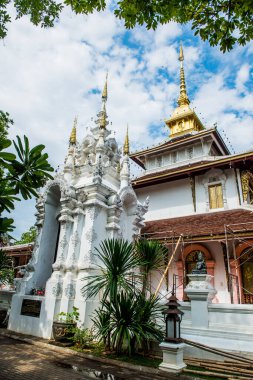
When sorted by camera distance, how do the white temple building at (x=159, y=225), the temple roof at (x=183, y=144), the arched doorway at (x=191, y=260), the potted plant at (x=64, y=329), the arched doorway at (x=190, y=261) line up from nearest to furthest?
the potted plant at (x=64, y=329), the white temple building at (x=159, y=225), the arched doorway at (x=190, y=261), the arched doorway at (x=191, y=260), the temple roof at (x=183, y=144)

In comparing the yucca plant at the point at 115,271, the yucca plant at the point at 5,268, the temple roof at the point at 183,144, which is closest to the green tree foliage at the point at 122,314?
the yucca plant at the point at 115,271

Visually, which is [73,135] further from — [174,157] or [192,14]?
[192,14]

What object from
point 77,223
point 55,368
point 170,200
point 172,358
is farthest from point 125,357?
point 170,200

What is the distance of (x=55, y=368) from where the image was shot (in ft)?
18.2

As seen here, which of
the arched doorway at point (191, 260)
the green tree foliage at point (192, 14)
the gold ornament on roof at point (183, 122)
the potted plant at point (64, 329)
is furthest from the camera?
the gold ornament on roof at point (183, 122)

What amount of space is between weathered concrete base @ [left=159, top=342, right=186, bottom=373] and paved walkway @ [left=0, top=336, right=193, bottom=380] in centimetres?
19

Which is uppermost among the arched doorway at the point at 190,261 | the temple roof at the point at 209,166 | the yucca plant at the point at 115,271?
the temple roof at the point at 209,166

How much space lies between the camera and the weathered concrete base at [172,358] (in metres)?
5.56

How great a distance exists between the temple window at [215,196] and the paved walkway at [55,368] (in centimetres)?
996

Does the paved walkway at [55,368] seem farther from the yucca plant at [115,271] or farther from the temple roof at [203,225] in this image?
the temple roof at [203,225]

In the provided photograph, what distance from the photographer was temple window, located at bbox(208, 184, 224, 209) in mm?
14109

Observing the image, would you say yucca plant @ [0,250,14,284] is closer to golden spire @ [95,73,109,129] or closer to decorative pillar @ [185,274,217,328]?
golden spire @ [95,73,109,129]

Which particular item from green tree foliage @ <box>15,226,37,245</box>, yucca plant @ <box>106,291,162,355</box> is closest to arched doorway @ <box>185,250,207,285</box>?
yucca plant @ <box>106,291,162,355</box>

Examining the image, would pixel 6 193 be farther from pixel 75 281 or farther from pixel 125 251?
pixel 75 281
